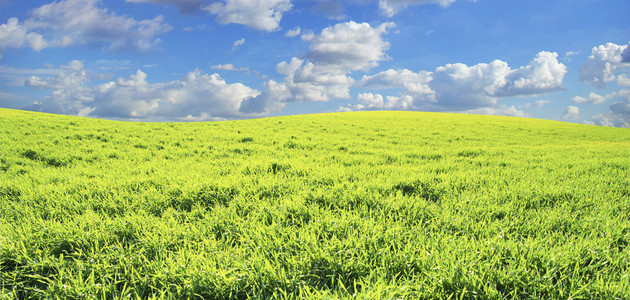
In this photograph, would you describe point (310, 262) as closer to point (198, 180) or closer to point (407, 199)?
point (407, 199)

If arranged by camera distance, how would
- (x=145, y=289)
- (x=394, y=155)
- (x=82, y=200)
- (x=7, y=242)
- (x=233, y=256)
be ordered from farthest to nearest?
(x=394, y=155) → (x=82, y=200) → (x=7, y=242) → (x=233, y=256) → (x=145, y=289)

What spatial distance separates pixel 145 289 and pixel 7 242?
205 cm

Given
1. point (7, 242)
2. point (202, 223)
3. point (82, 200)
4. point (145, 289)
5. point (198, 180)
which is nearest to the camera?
point (145, 289)

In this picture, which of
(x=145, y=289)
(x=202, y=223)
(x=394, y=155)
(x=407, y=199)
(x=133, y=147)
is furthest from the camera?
(x=133, y=147)

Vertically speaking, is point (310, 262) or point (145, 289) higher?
point (310, 262)

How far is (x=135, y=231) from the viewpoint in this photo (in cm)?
385

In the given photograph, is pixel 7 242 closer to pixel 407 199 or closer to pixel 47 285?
pixel 47 285

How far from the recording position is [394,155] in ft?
31.9

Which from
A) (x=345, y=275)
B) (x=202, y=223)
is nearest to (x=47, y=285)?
(x=202, y=223)

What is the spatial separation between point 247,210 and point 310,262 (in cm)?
178

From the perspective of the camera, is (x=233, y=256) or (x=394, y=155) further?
(x=394, y=155)

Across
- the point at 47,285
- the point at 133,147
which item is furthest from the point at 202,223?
the point at 133,147

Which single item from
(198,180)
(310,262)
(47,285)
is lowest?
(47,285)

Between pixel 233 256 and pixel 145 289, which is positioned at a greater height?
pixel 233 256
